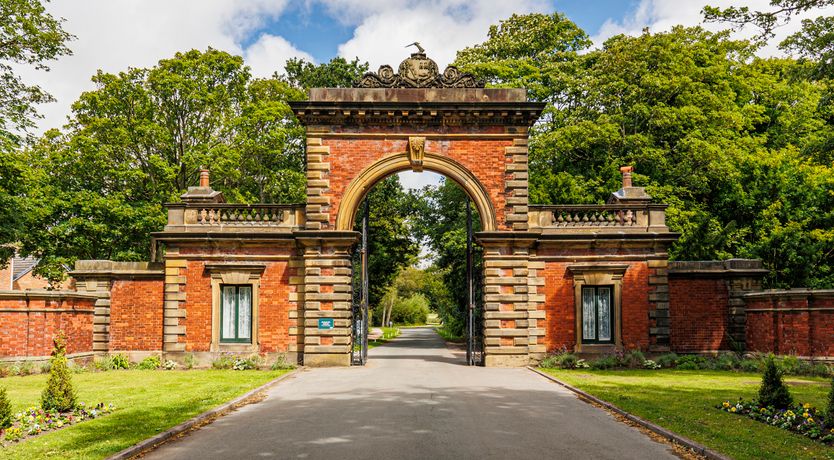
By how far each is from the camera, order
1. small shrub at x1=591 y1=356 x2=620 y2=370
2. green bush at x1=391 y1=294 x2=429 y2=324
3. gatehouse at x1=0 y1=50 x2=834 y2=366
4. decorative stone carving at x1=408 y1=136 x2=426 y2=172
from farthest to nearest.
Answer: green bush at x1=391 y1=294 x2=429 y2=324 < decorative stone carving at x1=408 y1=136 x2=426 y2=172 < gatehouse at x1=0 y1=50 x2=834 y2=366 < small shrub at x1=591 y1=356 x2=620 y2=370

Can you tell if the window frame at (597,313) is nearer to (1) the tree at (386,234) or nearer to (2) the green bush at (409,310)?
(1) the tree at (386,234)

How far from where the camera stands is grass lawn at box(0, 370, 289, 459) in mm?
8461

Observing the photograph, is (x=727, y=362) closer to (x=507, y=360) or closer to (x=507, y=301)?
(x=507, y=360)

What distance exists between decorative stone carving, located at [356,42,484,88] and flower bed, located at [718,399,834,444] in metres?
12.4

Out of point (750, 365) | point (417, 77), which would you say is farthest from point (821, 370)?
point (417, 77)

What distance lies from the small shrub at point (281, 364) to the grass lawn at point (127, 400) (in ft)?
3.67

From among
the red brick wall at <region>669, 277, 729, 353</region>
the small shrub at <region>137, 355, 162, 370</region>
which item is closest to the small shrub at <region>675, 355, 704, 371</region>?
the red brick wall at <region>669, 277, 729, 353</region>

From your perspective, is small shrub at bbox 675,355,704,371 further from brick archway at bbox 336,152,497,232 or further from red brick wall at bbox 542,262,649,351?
brick archway at bbox 336,152,497,232

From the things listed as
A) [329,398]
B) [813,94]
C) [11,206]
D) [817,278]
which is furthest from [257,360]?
[813,94]

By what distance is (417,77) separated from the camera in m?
20.5

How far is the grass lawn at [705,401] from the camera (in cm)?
859

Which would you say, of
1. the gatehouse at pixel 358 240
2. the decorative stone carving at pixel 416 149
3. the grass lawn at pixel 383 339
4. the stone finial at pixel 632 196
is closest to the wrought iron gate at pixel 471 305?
the gatehouse at pixel 358 240

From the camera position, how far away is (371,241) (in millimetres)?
35938

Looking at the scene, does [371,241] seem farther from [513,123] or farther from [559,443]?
[559,443]
